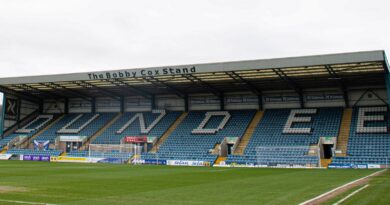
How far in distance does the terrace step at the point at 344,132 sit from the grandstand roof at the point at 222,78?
3390 mm

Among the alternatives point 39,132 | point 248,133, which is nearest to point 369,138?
point 248,133

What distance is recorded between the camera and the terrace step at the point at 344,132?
123 ft

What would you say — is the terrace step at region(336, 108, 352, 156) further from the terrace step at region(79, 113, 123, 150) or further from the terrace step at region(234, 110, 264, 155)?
the terrace step at region(79, 113, 123, 150)

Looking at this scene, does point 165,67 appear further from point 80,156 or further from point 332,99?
point 332,99

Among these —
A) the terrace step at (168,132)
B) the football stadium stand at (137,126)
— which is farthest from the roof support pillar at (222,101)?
the football stadium stand at (137,126)

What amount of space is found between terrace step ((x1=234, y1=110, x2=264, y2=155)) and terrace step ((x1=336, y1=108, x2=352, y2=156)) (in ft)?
31.3

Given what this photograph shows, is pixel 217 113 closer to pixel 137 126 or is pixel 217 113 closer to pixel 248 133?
pixel 248 133

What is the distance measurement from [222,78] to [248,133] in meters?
7.40

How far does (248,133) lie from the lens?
4428cm

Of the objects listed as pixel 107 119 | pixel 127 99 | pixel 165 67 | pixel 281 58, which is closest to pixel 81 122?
pixel 107 119

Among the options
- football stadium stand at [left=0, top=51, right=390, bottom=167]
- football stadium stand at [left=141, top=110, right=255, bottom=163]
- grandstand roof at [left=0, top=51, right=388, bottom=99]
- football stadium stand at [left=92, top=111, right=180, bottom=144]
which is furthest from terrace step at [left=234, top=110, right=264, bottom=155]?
football stadium stand at [left=92, top=111, right=180, bottom=144]

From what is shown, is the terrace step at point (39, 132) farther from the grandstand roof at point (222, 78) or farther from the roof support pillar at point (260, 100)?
→ the roof support pillar at point (260, 100)

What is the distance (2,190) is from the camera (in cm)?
1447

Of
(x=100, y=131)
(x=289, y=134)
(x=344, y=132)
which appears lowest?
(x=289, y=134)
